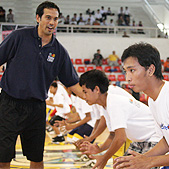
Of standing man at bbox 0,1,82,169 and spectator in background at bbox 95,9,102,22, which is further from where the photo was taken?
spectator in background at bbox 95,9,102,22

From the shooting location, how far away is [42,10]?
2.98 m

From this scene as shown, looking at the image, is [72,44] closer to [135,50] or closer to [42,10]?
[42,10]

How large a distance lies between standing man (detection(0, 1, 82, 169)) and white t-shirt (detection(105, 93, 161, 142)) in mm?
685

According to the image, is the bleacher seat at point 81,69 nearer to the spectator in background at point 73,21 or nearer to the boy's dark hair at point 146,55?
the spectator in background at point 73,21

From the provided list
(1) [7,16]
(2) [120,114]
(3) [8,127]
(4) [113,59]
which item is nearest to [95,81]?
(2) [120,114]

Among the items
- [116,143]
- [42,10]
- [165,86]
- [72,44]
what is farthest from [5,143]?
[72,44]

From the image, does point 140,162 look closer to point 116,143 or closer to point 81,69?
point 116,143

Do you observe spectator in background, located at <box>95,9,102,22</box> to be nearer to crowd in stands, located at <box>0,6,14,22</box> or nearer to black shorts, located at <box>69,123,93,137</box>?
crowd in stands, located at <box>0,6,14,22</box>

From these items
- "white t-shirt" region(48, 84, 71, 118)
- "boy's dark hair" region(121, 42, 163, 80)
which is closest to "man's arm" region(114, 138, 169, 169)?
"boy's dark hair" region(121, 42, 163, 80)

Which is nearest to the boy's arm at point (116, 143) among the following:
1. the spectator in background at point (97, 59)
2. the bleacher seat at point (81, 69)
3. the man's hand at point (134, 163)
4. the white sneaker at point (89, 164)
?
the man's hand at point (134, 163)

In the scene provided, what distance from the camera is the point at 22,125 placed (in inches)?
112

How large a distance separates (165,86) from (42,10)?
5.08 feet

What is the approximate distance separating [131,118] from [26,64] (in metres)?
1.18

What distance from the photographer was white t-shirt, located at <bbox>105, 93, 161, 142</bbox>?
280 cm
